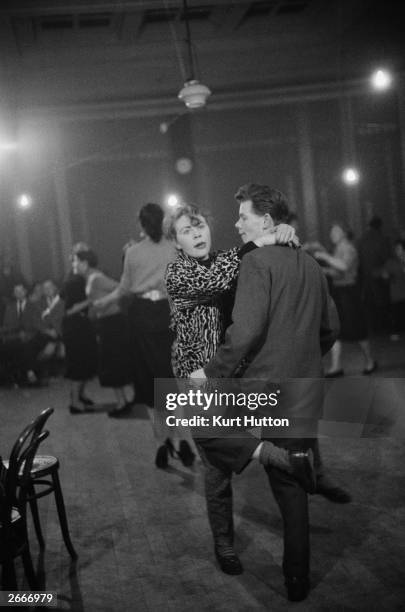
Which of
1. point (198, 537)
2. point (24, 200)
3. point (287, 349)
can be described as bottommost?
point (198, 537)

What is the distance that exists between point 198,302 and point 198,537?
1.13 meters

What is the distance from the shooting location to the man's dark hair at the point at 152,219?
13.2 ft

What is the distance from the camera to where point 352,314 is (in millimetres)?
5762

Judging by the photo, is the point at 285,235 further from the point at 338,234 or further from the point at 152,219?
the point at 338,234

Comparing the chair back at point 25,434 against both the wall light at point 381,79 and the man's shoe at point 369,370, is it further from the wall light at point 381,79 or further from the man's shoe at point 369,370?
the wall light at point 381,79

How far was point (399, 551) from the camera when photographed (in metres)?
2.55

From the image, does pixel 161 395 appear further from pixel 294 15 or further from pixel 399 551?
pixel 294 15

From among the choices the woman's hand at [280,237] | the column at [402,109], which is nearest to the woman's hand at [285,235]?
the woman's hand at [280,237]

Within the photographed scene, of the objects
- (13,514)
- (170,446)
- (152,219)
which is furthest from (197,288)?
(170,446)

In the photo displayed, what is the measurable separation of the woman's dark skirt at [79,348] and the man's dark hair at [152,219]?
157 centimetres

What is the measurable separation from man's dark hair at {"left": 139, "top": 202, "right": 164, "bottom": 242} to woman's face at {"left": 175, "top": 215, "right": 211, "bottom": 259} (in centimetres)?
142

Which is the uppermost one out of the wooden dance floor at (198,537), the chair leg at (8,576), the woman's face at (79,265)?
the woman's face at (79,265)

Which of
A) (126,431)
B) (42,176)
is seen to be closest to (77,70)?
(42,176)

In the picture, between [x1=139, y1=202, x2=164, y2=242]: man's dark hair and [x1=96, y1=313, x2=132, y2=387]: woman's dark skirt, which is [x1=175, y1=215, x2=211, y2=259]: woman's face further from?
[x1=96, y1=313, x2=132, y2=387]: woman's dark skirt
